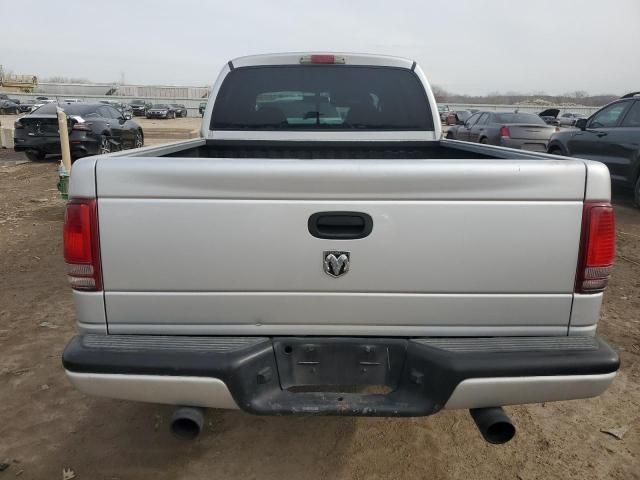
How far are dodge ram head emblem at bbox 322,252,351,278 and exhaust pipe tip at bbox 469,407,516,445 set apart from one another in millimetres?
826

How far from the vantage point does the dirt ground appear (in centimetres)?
254

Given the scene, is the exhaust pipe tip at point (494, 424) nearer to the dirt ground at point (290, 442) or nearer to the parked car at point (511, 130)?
the dirt ground at point (290, 442)

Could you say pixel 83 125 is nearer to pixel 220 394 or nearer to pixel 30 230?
pixel 30 230

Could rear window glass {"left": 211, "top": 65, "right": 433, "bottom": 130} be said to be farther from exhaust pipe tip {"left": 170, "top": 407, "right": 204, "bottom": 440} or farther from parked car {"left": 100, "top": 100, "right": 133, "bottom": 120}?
parked car {"left": 100, "top": 100, "right": 133, "bottom": 120}

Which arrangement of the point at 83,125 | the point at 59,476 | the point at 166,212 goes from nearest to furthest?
the point at 166,212 → the point at 59,476 → the point at 83,125

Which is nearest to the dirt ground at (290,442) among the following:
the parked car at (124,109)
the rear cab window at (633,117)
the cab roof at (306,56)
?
the cab roof at (306,56)

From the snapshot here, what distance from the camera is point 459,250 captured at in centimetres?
197

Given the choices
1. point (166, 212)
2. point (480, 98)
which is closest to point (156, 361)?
point (166, 212)

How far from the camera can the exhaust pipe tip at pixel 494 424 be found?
2.04 m

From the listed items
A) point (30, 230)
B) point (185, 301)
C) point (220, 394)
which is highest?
point (185, 301)

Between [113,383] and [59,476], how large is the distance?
2.97ft

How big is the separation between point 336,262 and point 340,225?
0.15m

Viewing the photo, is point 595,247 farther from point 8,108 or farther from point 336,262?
point 8,108

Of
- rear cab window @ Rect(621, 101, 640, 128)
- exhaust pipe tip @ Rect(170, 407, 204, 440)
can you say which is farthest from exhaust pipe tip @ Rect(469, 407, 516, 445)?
rear cab window @ Rect(621, 101, 640, 128)
